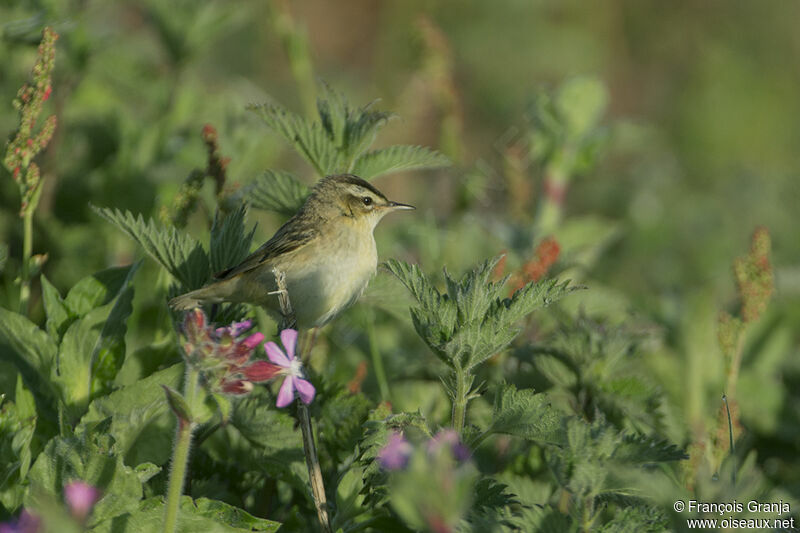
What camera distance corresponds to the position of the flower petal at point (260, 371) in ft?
6.11

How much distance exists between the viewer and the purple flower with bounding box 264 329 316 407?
1.98 metres

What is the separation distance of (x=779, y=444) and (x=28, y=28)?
10.7ft

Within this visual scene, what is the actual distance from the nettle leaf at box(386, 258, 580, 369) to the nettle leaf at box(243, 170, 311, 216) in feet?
2.75

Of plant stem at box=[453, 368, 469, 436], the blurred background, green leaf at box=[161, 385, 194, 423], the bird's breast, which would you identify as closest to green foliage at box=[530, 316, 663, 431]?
the blurred background

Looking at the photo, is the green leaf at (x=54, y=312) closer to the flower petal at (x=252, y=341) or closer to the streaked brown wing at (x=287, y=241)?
the streaked brown wing at (x=287, y=241)

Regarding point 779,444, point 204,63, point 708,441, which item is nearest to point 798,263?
point 779,444

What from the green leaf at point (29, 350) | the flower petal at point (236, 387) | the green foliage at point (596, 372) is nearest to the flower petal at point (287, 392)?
the flower petal at point (236, 387)

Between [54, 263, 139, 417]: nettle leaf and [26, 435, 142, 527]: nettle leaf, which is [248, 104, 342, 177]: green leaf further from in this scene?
[26, 435, 142, 527]: nettle leaf

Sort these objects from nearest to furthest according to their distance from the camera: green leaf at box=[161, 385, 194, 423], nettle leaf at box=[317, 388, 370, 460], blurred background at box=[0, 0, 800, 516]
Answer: green leaf at box=[161, 385, 194, 423]
nettle leaf at box=[317, 388, 370, 460]
blurred background at box=[0, 0, 800, 516]

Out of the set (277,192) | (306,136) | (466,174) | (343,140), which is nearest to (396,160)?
(343,140)

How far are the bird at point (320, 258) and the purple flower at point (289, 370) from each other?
2.39ft

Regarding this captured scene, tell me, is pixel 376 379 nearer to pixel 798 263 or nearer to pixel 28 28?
pixel 28 28

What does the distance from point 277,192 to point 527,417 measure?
3.98ft

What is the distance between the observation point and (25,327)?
2432 millimetres
